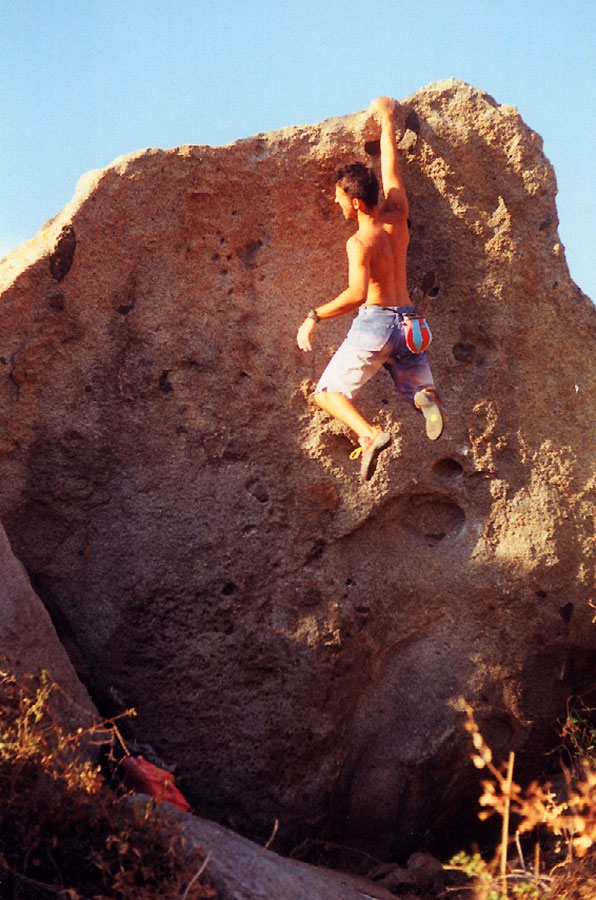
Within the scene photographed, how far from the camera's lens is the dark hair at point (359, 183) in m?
4.21

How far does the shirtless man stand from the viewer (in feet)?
13.7

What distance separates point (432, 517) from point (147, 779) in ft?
5.97

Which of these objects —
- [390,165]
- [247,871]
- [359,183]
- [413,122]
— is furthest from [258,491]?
[413,122]

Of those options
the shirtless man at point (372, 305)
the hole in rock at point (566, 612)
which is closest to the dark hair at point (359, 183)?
the shirtless man at point (372, 305)

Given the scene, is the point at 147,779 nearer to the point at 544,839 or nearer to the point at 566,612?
the point at 544,839

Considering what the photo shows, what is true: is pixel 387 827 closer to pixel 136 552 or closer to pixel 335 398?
pixel 136 552

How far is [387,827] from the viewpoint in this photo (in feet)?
14.8

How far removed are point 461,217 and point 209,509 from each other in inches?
74.6

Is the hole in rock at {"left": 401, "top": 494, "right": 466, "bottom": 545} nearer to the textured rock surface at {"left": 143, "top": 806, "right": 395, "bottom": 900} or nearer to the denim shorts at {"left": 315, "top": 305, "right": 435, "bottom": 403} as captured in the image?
the denim shorts at {"left": 315, "top": 305, "right": 435, "bottom": 403}

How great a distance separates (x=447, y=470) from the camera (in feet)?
15.0

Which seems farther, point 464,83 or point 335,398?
point 464,83

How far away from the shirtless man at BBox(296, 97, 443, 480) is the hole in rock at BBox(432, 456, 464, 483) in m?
0.39

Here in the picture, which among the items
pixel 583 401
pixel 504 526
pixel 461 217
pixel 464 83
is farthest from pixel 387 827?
pixel 464 83

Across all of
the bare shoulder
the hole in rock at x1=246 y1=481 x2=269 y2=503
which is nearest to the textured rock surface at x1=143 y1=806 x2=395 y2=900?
the hole in rock at x1=246 y1=481 x2=269 y2=503
